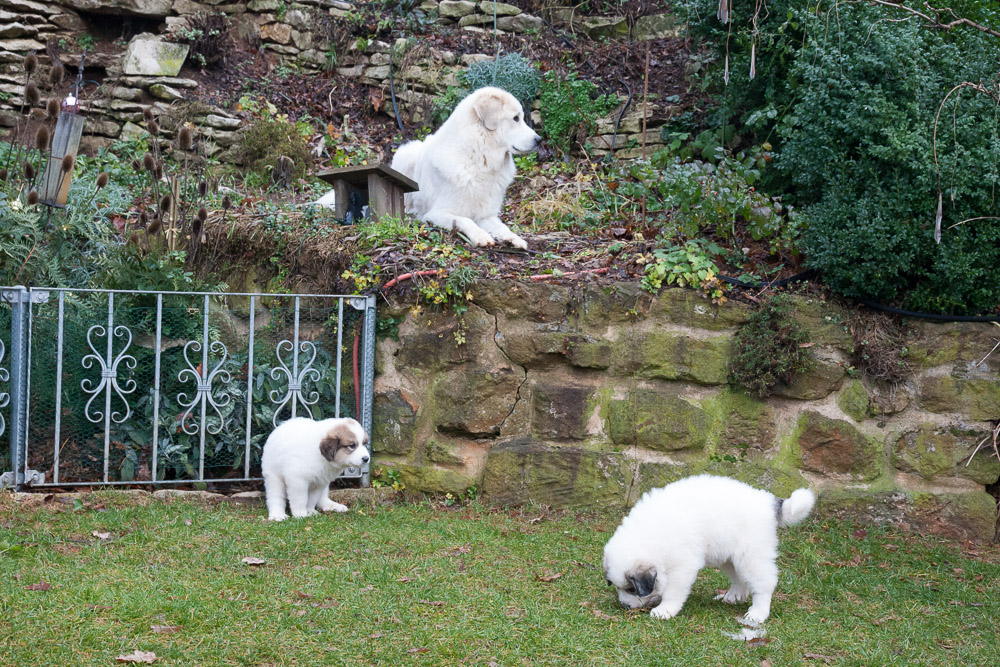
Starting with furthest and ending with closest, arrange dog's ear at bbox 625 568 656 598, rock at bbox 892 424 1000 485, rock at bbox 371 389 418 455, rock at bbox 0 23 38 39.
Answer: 1. rock at bbox 0 23 38 39
2. rock at bbox 371 389 418 455
3. rock at bbox 892 424 1000 485
4. dog's ear at bbox 625 568 656 598

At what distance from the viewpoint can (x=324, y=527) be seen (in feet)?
16.6

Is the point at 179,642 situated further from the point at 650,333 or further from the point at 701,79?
the point at 701,79

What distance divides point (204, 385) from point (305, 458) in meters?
1.08

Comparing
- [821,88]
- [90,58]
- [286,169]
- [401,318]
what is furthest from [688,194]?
[90,58]

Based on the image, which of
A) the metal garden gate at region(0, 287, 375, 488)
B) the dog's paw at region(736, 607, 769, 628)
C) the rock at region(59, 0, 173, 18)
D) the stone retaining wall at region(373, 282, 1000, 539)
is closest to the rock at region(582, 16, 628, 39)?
the rock at region(59, 0, 173, 18)

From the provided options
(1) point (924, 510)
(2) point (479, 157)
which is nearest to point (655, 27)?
(2) point (479, 157)

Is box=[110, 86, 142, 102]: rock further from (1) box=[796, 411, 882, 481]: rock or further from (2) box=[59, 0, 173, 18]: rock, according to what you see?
(1) box=[796, 411, 882, 481]: rock

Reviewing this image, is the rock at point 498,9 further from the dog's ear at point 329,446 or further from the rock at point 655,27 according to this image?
the dog's ear at point 329,446

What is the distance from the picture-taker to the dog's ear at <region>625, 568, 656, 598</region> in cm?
369

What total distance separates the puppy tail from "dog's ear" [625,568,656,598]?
0.73m

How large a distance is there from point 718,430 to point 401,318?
2.50m

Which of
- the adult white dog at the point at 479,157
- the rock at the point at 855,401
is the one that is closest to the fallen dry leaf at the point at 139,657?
the adult white dog at the point at 479,157

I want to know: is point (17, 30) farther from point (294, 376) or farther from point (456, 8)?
point (294, 376)

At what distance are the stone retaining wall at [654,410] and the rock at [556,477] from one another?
0.01 meters
